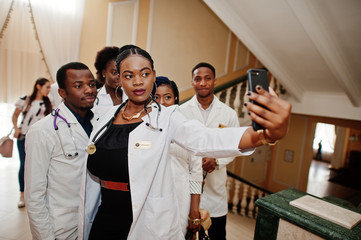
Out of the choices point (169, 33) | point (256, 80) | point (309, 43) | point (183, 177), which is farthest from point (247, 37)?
point (256, 80)

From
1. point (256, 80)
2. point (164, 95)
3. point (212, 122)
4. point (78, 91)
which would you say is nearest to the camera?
point (256, 80)

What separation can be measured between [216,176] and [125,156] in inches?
51.0

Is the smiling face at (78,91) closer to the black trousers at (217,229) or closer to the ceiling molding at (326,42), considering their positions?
the black trousers at (217,229)

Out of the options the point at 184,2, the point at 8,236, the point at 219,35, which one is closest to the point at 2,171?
the point at 8,236

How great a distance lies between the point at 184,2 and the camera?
423 cm

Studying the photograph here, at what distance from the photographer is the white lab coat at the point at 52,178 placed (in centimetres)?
110

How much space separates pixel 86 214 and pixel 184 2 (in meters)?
4.26

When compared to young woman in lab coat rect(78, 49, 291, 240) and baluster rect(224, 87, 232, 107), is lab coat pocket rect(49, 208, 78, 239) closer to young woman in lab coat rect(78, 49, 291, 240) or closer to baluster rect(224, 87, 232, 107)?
young woman in lab coat rect(78, 49, 291, 240)

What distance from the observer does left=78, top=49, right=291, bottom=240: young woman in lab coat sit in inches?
36.8

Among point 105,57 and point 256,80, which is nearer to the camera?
point 256,80

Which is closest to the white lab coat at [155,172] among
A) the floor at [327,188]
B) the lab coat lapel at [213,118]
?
the lab coat lapel at [213,118]

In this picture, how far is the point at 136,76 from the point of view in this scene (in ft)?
3.30

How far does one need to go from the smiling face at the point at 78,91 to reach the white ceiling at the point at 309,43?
228 cm

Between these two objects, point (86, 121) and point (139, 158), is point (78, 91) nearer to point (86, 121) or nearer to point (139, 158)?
point (86, 121)
